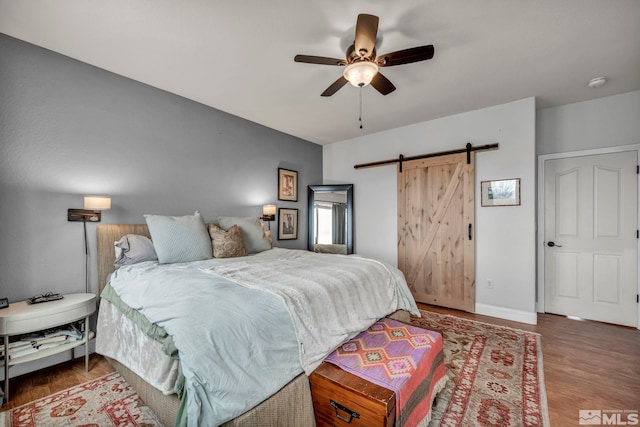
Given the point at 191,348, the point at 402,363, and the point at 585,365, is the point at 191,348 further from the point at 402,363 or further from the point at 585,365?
the point at 585,365

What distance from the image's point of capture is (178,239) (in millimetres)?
2580

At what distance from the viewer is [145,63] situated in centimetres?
258

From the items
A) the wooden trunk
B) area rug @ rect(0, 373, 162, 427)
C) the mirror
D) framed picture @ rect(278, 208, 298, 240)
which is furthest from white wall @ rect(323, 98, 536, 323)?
area rug @ rect(0, 373, 162, 427)

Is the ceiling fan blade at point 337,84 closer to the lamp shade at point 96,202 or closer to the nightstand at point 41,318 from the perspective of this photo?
the lamp shade at point 96,202

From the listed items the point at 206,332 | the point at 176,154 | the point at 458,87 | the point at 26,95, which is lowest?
the point at 206,332

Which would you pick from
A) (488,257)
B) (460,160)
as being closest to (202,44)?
(460,160)

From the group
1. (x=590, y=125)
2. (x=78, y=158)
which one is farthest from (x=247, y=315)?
(x=590, y=125)

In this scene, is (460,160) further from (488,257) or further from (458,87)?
(488,257)

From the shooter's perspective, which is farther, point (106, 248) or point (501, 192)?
point (501, 192)

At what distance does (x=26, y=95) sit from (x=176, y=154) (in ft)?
4.11

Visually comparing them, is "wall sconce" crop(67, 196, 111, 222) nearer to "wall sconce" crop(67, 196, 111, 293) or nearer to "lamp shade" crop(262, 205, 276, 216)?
"wall sconce" crop(67, 196, 111, 293)

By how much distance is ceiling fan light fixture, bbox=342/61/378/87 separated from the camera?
2.07 m

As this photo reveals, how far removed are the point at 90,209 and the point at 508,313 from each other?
4.76 meters

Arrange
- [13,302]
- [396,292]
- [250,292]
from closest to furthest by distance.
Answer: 1. [250,292]
2. [13,302]
3. [396,292]
